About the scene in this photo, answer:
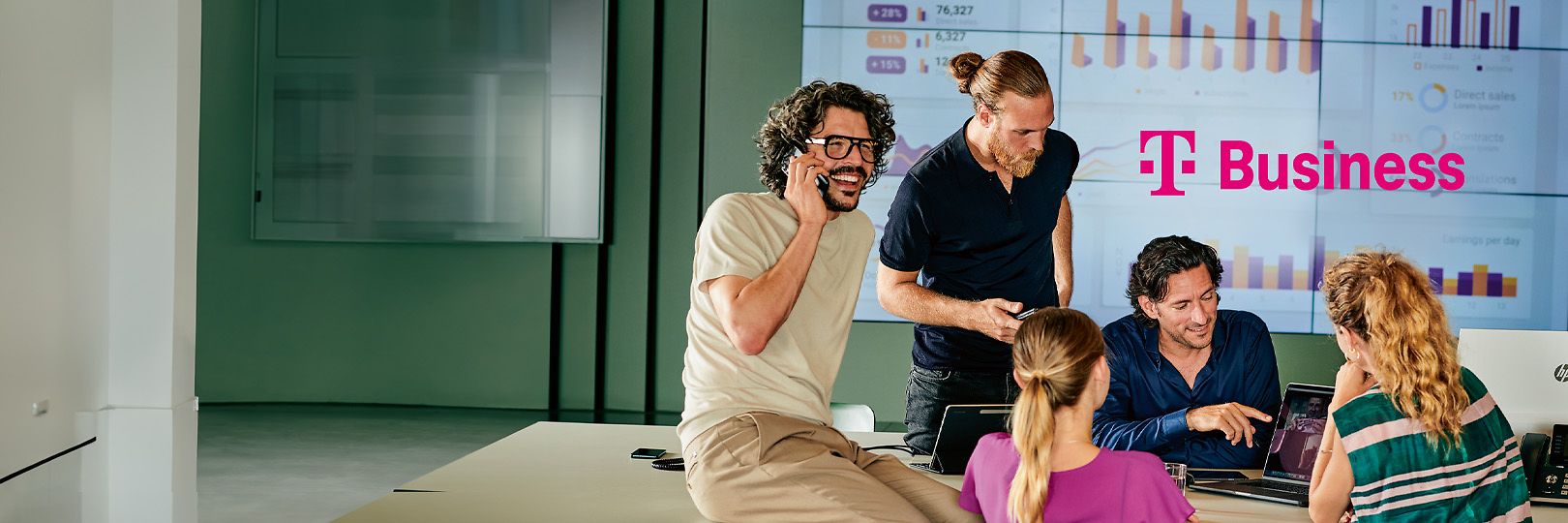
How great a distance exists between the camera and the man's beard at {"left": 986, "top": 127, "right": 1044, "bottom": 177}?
10.3 ft

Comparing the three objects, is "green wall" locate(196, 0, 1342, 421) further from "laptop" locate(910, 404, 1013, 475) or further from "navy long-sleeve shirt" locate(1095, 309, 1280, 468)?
"laptop" locate(910, 404, 1013, 475)

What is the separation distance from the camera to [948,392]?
3025mm

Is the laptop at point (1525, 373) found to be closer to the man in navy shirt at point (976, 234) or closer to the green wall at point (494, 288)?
the man in navy shirt at point (976, 234)

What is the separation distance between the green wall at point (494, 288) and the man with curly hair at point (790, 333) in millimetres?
4082

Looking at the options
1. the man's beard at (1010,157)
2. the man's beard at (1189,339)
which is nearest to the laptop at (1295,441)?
the man's beard at (1189,339)

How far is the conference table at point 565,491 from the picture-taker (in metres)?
2.33

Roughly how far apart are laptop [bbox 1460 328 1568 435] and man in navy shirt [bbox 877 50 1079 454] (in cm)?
99

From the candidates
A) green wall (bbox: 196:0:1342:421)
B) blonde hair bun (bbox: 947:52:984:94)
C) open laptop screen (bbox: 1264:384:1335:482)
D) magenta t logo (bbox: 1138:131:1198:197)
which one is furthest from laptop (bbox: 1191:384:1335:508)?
green wall (bbox: 196:0:1342:421)

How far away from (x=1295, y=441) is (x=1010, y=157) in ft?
3.18

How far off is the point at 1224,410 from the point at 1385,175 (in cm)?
427

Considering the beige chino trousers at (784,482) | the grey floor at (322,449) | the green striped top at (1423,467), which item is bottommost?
the grey floor at (322,449)

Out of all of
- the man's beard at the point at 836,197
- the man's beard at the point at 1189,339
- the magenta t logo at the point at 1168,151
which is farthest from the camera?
the magenta t logo at the point at 1168,151

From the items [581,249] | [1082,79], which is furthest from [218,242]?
[1082,79]

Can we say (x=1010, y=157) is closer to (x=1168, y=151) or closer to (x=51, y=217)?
(x=51, y=217)
